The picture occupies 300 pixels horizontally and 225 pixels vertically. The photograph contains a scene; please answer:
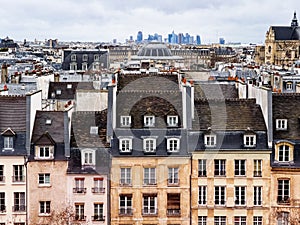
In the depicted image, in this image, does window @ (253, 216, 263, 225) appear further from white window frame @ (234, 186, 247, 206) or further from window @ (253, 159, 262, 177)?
window @ (253, 159, 262, 177)

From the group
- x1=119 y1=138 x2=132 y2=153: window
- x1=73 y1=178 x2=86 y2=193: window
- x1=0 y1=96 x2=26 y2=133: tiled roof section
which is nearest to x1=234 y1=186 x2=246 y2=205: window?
x1=119 y1=138 x2=132 y2=153: window

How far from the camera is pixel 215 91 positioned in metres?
63.1

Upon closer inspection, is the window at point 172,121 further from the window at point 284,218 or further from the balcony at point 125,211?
the window at point 284,218

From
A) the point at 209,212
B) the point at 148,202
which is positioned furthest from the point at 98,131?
the point at 209,212

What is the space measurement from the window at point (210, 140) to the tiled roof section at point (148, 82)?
12.9 metres

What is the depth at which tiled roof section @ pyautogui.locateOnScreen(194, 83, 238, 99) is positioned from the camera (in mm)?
61562

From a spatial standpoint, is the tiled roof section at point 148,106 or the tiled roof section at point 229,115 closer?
the tiled roof section at point 229,115

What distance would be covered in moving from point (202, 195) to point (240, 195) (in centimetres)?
251

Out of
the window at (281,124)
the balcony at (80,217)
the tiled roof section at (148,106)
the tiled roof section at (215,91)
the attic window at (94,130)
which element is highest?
the tiled roof section at (215,91)

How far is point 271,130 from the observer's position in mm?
45750

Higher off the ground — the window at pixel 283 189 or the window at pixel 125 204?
the window at pixel 283 189

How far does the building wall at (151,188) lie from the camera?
147 feet

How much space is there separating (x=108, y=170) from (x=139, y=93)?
7604 millimetres

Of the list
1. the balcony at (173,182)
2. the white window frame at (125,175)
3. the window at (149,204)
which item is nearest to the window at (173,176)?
the balcony at (173,182)
